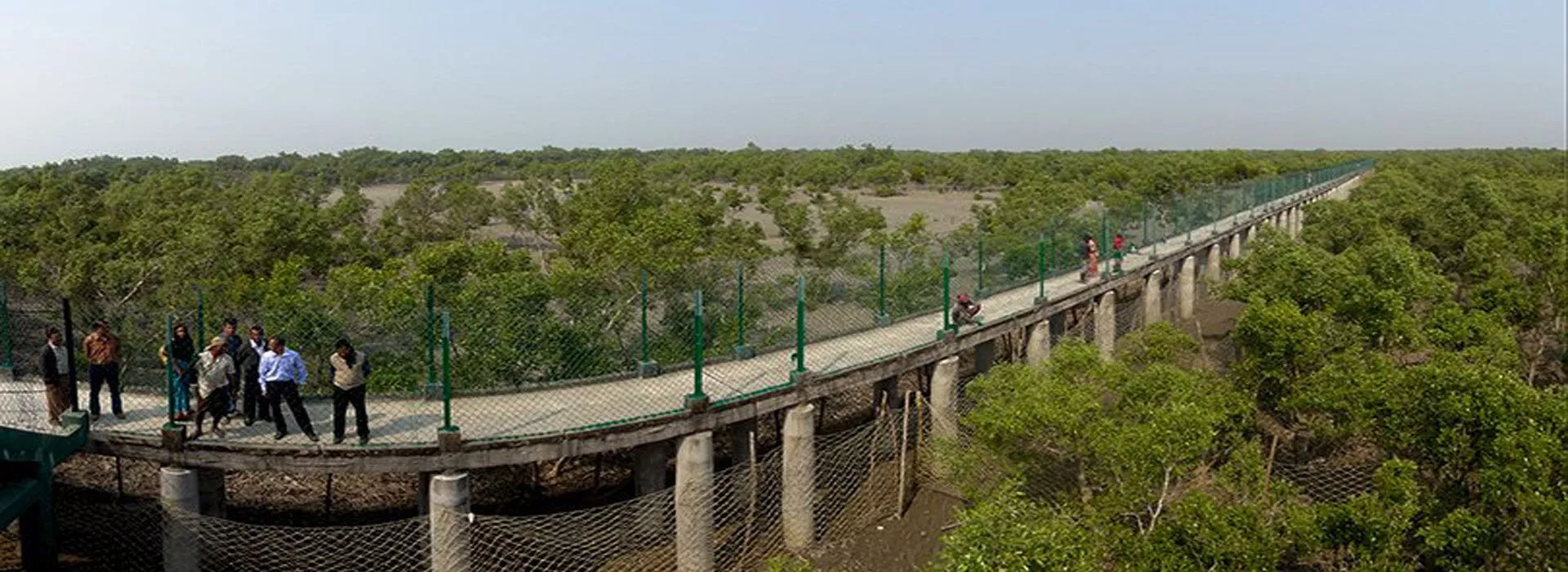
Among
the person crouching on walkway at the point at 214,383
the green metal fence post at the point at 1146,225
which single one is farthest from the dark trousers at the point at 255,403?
the green metal fence post at the point at 1146,225

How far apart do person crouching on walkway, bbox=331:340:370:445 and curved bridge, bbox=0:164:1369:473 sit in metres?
0.25

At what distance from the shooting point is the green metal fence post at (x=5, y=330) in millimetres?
15039

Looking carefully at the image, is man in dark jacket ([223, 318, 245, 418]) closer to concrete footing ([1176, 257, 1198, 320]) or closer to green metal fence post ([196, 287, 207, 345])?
green metal fence post ([196, 287, 207, 345])

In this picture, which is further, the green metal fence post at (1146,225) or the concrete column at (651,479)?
the green metal fence post at (1146,225)

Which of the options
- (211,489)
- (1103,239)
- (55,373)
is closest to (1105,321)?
(1103,239)

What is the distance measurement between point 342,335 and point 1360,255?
809 inches

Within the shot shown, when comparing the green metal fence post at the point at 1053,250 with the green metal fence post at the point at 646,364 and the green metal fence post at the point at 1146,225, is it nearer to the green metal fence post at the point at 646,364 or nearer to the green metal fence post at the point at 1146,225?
the green metal fence post at the point at 1146,225

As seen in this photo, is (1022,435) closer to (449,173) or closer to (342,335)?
(342,335)

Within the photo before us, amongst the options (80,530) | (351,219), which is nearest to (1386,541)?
(80,530)

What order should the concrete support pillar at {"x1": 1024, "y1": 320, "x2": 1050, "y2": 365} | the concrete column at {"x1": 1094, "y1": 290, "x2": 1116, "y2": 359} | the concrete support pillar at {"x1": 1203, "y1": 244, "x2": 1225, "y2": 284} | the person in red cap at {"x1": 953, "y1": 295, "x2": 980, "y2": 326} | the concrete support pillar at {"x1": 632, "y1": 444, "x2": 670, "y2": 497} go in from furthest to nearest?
the concrete support pillar at {"x1": 1203, "y1": 244, "x2": 1225, "y2": 284} → the concrete column at {"x1": 1094, "y1": 290, "x2": 1116, "y2": 359} → the concrete support pillar at {"x1": 1024, "y1": 320, "x2": 1050, "y2": 365} → the person in red cap at {"x1": 953, "y1": 295, "x2": 980, "y2": 326} → the concrete support pillar at {"x1": 632, "y1": 444, "x2": 670, "y2": 497}

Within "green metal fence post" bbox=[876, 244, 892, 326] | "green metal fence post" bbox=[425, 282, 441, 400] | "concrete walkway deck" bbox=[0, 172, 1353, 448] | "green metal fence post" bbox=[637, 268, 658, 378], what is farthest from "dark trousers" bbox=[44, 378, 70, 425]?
"green metal fence post" bbox=[876, 244, 892, 326]

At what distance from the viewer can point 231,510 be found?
16031 millimetres

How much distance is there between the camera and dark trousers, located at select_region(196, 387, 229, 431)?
12.5 metres

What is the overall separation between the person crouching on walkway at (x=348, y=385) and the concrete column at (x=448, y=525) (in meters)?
1.12
